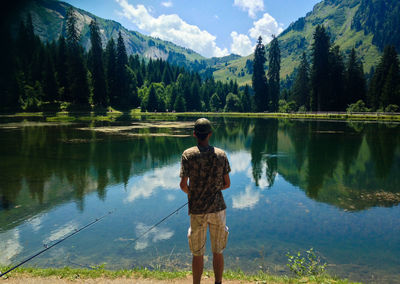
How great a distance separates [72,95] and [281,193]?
8790 centimetres

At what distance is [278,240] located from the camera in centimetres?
792

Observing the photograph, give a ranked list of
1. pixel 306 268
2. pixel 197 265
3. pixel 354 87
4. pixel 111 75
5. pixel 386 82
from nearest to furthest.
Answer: pixel 197 265
pixel 306 268
pixel 386 82
pixel 354 87
pixel 111 75

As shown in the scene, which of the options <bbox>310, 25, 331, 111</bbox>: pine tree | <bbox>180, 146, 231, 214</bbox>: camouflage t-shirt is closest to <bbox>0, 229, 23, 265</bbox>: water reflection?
<bbox>180, 146, 231, 214</bbox>: camouflage t-shirt

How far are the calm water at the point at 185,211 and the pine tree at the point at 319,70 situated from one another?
65961mm

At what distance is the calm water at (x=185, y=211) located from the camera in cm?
687

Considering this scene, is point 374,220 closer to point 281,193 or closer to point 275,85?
point 281,193

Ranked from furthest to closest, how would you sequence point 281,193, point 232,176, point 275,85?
1. point 275,85
2. point 232,176
3. point 281,193

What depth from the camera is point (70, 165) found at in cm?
1723

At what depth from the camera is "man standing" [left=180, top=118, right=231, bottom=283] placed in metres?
4.32

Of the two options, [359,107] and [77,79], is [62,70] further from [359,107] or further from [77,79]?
[359,107]

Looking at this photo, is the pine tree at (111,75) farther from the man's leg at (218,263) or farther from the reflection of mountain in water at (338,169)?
the man's leg at (218,263)

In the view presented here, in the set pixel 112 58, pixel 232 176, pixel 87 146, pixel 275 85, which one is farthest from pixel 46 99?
pixel 232 176

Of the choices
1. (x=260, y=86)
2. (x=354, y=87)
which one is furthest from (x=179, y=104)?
(x=354, y=87)

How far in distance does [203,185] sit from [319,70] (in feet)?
294
